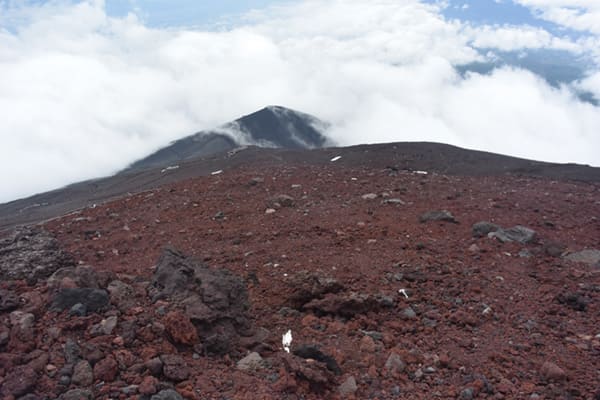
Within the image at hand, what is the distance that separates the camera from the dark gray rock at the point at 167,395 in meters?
3.62

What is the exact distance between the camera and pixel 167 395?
3.65m

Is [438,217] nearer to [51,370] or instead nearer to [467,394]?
[467,394]

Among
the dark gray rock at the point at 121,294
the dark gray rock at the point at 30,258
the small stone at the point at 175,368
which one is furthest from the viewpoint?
the dark gray rock at the point at 30,258

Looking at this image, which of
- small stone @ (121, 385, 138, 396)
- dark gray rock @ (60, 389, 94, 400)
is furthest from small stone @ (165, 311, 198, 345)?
dark gray rock @ (60, 389, 94, 400)

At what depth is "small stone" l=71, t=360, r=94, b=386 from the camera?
3746 mm

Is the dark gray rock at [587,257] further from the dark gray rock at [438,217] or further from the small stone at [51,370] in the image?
the small stone at [51,370]

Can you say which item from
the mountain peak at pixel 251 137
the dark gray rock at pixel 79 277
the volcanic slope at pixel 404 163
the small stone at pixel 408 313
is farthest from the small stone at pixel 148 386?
the mountain peak at pixel 251 137

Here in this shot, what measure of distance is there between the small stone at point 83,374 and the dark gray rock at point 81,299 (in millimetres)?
917

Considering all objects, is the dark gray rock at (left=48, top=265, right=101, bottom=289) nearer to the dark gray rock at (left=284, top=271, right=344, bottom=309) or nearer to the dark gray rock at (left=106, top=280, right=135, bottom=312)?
the dark gray rock at (left=106, top=280, right=135, bottom=312)

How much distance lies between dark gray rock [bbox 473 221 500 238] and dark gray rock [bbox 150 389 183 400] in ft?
19.4

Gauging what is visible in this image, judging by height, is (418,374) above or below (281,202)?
below

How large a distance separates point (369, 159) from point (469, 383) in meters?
16.9

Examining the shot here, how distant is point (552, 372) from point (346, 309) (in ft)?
7.23

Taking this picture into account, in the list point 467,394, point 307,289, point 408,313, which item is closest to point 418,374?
point 467,394
